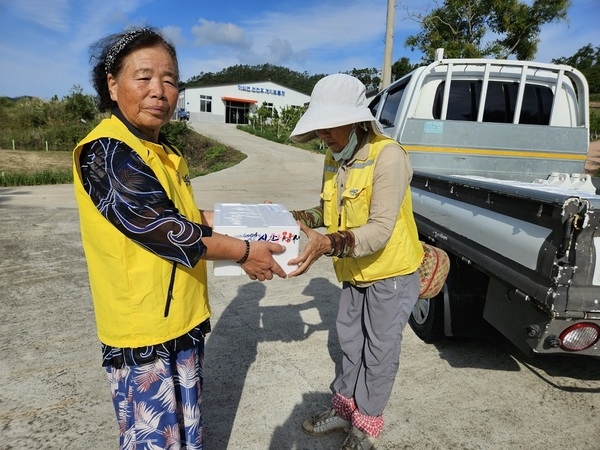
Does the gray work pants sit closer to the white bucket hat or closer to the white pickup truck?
the white pickup truck

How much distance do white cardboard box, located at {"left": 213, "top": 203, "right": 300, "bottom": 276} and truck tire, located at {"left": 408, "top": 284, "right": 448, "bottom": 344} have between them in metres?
1.64

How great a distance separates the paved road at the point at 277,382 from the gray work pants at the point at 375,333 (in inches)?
13.9

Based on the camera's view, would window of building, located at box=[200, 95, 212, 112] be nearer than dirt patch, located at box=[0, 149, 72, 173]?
No

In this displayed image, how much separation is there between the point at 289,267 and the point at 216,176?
47.1 ft

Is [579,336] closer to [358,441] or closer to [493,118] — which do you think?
[358,441]

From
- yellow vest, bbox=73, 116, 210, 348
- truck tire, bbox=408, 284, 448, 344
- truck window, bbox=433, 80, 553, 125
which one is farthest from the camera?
truck window, bbox=433, 80, 553, 125

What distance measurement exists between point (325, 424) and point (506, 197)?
161cm

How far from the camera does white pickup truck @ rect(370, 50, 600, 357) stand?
1.77 metres

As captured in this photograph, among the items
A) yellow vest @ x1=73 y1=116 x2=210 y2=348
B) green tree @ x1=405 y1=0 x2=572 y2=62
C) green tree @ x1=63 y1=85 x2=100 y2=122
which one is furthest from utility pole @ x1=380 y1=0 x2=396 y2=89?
green tree @ x1=63 y1=85 x2=100 y2=122

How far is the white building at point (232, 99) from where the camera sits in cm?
4853

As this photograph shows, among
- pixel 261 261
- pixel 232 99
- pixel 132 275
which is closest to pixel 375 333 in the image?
pixel 261 261

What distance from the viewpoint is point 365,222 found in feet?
6.48

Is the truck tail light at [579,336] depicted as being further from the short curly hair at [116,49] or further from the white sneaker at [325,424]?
the short curly hair at [116,49]

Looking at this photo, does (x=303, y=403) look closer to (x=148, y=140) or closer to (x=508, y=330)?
(x=508, y=330)
